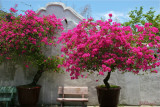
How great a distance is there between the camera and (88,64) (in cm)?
459

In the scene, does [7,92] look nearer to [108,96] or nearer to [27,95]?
[27,95]

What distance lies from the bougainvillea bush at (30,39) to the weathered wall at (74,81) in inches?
15.4

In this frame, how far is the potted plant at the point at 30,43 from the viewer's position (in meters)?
5.75

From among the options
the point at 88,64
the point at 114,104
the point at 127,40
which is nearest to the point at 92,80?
the point at 114,104

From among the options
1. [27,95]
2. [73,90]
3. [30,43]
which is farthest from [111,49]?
[27,95]

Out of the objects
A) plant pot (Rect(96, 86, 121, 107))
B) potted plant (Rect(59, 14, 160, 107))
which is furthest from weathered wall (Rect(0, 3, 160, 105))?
potted plant (Rect(59, 14, 160, 107))

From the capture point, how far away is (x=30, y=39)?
18.9ft

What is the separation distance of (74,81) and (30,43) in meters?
2.08

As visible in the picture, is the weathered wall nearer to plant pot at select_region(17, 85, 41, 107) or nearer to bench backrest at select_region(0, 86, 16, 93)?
bench backrest at select_region(0, 86, 16, 93)

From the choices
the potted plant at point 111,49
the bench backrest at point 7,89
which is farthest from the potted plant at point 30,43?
the potted plant at point 111,49

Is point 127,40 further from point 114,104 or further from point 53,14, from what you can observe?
point 53,14

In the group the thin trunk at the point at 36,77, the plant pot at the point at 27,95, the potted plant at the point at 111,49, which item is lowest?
the plant pot at the point at 27,95

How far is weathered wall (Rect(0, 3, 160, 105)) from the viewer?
6.22 m

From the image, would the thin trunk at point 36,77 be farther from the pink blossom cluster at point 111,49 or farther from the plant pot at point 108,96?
the plant pot at point 108,96
